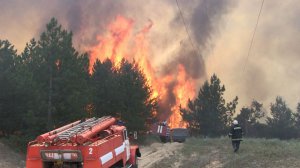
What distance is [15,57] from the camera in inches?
1208

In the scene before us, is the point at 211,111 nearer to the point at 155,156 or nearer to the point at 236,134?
the point at 155,156

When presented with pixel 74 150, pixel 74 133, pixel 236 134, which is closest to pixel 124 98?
pixel 236 134

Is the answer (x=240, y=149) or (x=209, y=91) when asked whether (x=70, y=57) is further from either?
(x=209, y=91)

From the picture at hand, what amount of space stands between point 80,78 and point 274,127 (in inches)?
2264

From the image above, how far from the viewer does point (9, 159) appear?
25.3 meters

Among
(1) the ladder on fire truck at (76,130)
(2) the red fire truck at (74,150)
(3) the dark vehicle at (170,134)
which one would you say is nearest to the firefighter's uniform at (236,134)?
(1) the ladder on fire truck at (76,130)

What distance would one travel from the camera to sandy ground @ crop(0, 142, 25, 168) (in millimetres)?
24322

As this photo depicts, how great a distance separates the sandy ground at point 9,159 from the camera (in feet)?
79.8

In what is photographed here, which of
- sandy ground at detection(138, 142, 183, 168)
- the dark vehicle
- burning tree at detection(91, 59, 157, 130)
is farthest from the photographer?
the dark vehicle

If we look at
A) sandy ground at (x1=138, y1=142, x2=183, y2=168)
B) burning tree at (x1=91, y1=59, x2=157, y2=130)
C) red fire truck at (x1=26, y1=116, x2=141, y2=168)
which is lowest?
sandy ground at (x1=138, y1=142, x2=183, y2=168)

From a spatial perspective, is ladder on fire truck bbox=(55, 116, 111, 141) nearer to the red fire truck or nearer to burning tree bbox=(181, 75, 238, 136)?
the red fire truck

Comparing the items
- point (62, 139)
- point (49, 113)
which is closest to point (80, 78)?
point (49, 113)

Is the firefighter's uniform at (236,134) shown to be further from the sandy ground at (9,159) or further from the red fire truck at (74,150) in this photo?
the sandy ground at (9,159)

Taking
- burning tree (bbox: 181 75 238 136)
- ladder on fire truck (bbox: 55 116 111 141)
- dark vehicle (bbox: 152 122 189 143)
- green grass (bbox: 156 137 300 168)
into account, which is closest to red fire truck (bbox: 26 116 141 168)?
ladder on fire truck (bbox: 55 116 111 141)
